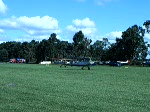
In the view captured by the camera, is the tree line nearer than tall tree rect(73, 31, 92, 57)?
Yes

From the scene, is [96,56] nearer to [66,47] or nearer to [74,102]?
[66,47]

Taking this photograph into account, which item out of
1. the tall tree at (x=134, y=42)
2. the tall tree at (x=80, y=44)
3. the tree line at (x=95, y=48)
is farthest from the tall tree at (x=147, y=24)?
the tall tree at (x=80, y=44)

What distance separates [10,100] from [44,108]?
228cm

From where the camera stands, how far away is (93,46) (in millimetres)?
135000

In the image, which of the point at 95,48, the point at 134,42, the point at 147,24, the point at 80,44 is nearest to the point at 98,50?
the point at 95,48

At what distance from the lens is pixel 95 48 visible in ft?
444

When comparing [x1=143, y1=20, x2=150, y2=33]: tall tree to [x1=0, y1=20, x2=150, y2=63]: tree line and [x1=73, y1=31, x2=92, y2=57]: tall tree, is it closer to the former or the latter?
[x1=0, y1=20, x2=150, y2=63]: tree line

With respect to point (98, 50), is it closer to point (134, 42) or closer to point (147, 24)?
point (134, 42)

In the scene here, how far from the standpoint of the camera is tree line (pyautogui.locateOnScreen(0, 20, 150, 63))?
113562mm

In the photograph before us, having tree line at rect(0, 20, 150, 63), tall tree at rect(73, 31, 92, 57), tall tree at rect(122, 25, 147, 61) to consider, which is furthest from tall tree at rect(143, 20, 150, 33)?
tall tree at rect(73, 31, 92, 57)

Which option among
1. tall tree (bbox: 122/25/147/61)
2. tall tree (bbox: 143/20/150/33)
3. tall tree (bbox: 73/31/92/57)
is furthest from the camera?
tall tree (bbox: 73/31/92/57)

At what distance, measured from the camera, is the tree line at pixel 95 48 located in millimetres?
113562

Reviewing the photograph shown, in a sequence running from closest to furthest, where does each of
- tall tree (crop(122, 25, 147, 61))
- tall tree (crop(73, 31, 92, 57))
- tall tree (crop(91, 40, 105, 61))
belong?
tall tree (crop(122, 25, 147, 61)) < tall tree (crop(73, 31, 92, 57)) < tall tree (crop(91, 40, 105, 61))

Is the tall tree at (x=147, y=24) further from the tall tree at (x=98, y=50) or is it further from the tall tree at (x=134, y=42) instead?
the tall tree at (x=98, y=50)
